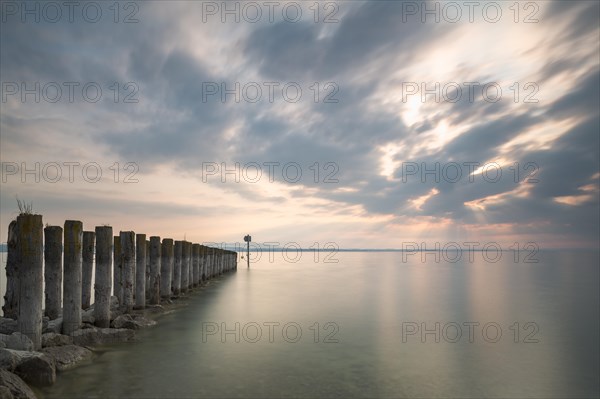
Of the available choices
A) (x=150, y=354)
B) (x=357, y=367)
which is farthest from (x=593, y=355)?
(x=150, y=354)

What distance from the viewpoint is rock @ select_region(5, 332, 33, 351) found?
7551 mm

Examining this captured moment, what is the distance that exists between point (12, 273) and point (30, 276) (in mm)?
2637

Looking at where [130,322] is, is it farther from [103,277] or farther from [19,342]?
[19,342]

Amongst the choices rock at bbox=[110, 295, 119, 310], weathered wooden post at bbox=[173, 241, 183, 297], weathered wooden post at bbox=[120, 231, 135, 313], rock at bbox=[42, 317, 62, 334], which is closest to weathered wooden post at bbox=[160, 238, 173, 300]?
weathered wooden post at bbox=[173, 241, 183, 297]

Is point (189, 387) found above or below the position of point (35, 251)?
below

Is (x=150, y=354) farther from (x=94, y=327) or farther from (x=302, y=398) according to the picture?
(x=302, y=398)

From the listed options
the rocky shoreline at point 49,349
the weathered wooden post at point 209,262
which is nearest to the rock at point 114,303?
the rocky shoreline at point 49,349

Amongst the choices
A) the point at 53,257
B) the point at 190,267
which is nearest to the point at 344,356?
the point at 53,257

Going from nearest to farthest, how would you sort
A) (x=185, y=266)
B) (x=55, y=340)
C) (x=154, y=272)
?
(x=55, y=340) < (x=154, y=272) < (x=185, y=266)

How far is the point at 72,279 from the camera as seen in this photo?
9.73 m

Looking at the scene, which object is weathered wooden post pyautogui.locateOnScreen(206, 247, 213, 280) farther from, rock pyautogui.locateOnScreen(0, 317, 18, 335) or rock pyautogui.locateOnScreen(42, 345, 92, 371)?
rock pyautogui.locateOnScreen(42, 345, 92, 371)

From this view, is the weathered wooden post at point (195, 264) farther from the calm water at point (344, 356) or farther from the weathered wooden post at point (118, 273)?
the weathered wooden post at point (118, 273)

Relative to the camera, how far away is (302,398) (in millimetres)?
6855

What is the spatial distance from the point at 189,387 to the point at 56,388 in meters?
2.10
